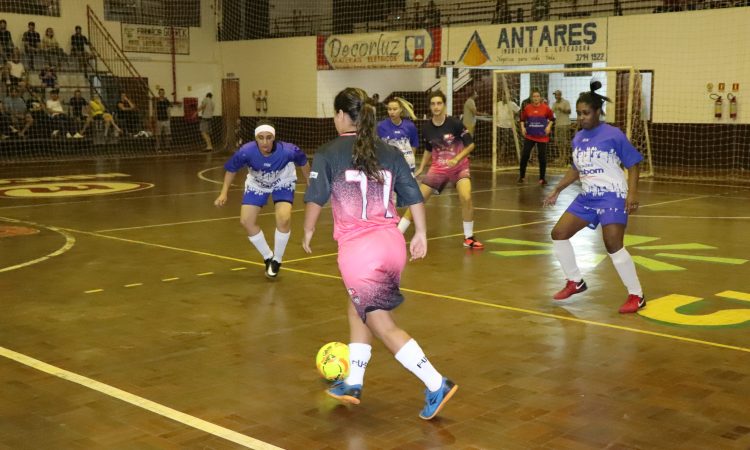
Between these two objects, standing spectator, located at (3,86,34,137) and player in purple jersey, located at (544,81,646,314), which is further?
standing spectator, located at (3,86,34,137)

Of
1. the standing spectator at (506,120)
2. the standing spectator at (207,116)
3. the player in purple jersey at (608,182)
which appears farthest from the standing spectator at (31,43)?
the player in purple jersey at (608,182)

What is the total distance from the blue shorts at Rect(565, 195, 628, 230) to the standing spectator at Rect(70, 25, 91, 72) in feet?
87.7

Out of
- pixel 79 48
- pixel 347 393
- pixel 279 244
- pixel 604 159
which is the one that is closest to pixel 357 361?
pixel 347 393

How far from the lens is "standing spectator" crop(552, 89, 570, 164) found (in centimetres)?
2503

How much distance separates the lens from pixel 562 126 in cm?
2527

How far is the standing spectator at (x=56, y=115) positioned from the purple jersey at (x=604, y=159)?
79.4 ft

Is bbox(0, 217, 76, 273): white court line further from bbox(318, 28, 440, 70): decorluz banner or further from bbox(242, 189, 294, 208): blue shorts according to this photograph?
bbox(318, 28, 440, 70): decorluz banner

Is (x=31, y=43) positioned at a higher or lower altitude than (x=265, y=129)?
higher

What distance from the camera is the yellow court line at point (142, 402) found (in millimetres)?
4898

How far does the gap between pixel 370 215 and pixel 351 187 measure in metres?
0.19

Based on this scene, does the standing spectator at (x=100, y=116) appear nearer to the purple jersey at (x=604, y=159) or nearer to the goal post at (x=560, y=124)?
the goal post at (x=560, y=124)

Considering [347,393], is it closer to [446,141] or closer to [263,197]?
[263,197]

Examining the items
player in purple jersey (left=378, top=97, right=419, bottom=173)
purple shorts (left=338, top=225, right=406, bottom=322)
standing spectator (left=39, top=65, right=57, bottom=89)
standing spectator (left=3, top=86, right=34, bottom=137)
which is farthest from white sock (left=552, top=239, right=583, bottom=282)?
standing spectator (left=39, top=65, right=57, bottom=89)

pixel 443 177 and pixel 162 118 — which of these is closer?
pixel 443 177
